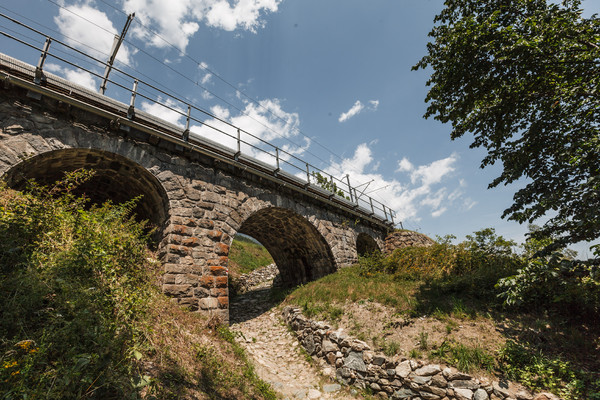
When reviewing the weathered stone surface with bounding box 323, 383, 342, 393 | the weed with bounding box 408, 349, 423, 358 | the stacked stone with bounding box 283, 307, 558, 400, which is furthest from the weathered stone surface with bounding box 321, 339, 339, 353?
the weed with bounding box 408, 349, 423, 358

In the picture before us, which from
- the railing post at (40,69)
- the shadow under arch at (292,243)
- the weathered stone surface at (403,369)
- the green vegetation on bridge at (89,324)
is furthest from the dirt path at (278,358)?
the railing post at (40,69)

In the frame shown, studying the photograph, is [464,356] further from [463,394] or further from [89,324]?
[89,324]

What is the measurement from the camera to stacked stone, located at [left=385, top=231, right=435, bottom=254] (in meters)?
16.2

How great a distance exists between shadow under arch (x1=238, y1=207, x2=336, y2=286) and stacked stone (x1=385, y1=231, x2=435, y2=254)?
6157 millimetres

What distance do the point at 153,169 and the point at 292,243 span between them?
736 centimetres

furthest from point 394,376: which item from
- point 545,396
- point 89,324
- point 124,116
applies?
point 124,116

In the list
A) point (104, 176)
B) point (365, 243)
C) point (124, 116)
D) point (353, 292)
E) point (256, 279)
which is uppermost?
point (124, 116)

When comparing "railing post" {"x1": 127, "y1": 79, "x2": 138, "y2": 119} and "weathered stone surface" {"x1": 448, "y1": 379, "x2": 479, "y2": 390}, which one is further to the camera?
"railing post" {"x1": 127, "y1": 79, "x2": 138, "y2": 119}

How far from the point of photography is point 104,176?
23.9ft

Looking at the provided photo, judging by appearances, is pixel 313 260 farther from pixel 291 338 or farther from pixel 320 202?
pixel 291 338

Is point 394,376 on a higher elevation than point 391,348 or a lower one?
lower

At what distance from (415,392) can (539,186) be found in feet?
16.6

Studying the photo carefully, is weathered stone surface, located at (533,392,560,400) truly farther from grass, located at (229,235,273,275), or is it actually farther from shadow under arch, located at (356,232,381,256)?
grass, located at (229,235,273,275)

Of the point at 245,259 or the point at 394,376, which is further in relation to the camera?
the point at 245,259
